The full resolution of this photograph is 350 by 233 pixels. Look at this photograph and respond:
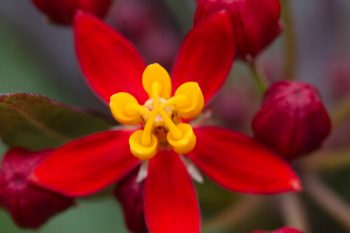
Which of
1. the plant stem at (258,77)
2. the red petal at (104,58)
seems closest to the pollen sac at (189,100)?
the red petal at (104,58)

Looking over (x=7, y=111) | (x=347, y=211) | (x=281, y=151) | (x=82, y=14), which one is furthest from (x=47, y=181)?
(x=347, y=211)

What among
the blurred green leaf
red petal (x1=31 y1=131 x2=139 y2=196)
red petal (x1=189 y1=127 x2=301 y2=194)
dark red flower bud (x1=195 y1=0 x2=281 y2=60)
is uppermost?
dark red flower bud (x1=195 y1=0 x2=281 y2=60)

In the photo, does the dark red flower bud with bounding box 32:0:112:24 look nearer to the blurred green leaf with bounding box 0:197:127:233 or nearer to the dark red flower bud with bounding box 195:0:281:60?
the dark red flower bud with bounding box 195:0:281:60

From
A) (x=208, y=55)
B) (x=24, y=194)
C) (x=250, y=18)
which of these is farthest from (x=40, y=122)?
(x=250, y=18)

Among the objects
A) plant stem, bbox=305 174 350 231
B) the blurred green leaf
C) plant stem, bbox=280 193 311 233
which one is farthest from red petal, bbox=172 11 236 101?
the blurred green leaf

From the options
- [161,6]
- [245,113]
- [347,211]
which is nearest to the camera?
[347,211]

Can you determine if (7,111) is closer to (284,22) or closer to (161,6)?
(284,22)
